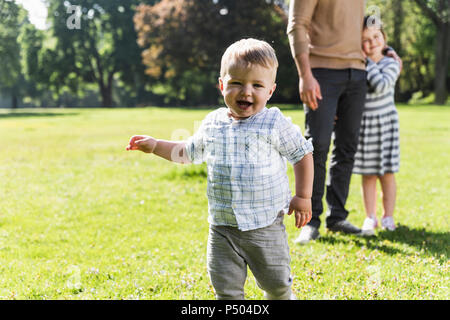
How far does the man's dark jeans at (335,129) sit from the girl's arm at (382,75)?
31cm

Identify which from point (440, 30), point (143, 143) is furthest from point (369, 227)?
point (440, 30)

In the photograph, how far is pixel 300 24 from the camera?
155 inches

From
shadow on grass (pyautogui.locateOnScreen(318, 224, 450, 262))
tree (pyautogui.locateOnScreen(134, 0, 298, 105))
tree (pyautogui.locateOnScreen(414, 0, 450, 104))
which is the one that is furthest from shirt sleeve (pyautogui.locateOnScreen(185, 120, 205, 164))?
tree (pyautogui.locateOnScreen(414, 0, 450, 104))

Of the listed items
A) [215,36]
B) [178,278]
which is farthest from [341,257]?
[215,36]

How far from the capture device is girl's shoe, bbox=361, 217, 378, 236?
4.44 metres

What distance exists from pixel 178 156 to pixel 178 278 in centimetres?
123

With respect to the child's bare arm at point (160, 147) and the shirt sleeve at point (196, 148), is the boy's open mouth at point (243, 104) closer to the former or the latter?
the shirt sleeve at point (196, 148)

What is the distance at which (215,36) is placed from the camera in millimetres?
30609

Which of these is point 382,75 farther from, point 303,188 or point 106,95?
point 106,95

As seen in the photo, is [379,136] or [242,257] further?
[379,136]

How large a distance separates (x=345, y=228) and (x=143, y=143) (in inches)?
104

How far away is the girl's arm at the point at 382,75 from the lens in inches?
179
